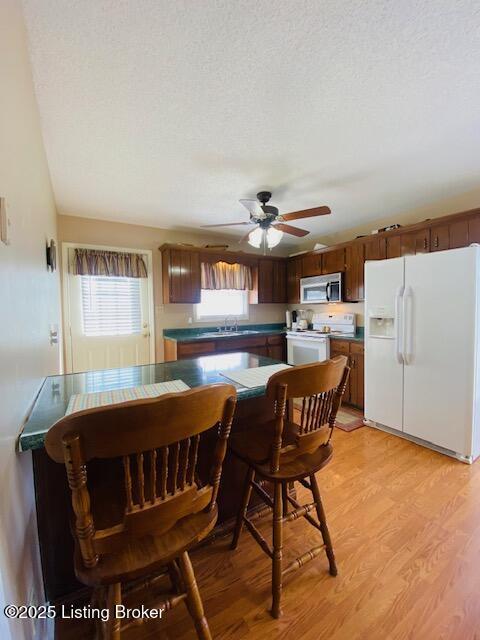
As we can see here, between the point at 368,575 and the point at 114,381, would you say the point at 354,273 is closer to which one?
the point at 368,575

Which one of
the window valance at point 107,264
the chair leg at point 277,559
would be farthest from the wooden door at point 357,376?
the window valance at point 107,264

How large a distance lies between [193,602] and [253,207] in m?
2.54

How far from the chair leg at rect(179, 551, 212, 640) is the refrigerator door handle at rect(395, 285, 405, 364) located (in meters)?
2.49

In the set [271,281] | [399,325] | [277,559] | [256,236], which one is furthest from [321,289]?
[277,559]


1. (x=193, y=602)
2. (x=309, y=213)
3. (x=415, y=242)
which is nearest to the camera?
(x=193, y=602)

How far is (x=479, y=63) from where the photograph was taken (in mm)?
1363

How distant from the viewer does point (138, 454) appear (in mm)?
727

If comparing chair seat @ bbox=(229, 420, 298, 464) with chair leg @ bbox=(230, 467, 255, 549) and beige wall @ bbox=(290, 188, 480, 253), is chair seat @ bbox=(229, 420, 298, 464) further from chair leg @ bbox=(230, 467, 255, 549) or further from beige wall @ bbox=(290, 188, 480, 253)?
beige wall @ bbox=(290, 188, 480, 253)

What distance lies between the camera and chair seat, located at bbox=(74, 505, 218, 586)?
2.48ft

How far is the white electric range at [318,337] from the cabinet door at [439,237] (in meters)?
1.38

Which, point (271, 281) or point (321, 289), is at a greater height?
point (271, 281)

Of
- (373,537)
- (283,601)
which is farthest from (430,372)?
(283,601)

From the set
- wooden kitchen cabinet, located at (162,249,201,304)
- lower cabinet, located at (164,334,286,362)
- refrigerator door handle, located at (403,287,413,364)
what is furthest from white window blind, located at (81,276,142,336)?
refrigerator door handle, located at (403,287,413,364)

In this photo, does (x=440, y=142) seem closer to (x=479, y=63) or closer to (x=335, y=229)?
(x=479, y=63)
